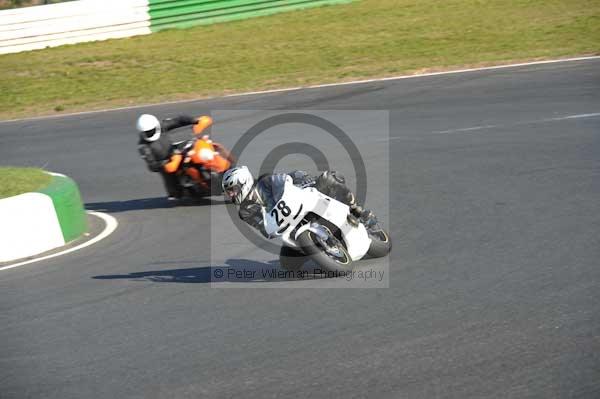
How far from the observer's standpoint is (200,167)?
12.2m

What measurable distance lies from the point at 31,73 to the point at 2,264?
49.8ft

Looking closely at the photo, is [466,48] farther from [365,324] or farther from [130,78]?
[365,324]

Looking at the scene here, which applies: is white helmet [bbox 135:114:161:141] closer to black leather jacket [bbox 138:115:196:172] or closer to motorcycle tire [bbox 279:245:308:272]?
black leather jacket [bbox 138:115:196:172]

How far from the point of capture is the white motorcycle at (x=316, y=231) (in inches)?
317

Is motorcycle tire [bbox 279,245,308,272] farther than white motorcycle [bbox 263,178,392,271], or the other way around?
motorcycle tire [bbox 279,245,308,272]

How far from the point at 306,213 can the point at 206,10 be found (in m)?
20.4

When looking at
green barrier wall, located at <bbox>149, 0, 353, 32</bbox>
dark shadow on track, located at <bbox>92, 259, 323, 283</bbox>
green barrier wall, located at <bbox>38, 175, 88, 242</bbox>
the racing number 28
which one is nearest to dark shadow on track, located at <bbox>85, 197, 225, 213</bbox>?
green barrier wall, located at <bbox>38, 175, 88, 242</bbox>

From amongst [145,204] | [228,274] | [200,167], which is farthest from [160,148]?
[228,274]

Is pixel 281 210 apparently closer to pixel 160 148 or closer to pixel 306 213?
pixel 306 213

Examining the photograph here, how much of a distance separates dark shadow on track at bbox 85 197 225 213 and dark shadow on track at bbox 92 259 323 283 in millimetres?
3162

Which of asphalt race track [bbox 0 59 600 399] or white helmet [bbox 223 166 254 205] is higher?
white helmet [bbox 223 166 254 205]

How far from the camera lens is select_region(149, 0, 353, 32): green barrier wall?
27047 millimetres

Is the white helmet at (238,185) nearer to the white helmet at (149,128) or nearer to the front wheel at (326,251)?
the front wheel at (326,251)

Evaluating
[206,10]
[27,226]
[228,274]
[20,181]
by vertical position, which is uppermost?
[206,10]
